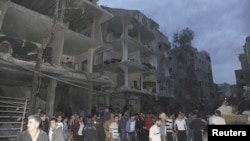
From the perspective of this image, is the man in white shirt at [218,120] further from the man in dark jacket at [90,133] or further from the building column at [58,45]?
the building column at [58,45]

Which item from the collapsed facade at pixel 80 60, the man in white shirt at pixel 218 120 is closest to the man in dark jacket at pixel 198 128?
the man in white shirt at pixel 218 120

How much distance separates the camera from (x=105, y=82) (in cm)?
1936

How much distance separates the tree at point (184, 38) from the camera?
32594 mm

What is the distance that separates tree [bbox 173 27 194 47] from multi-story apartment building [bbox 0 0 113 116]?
15.1 meters

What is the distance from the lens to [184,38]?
3253cm

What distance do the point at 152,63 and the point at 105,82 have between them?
38.1 feet

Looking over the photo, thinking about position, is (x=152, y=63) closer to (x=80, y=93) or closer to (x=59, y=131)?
(x=80, y=93)

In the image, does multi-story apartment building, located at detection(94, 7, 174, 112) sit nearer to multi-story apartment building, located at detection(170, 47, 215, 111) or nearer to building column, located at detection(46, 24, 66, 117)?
multi-story apartment building, located at detection(170, 47, 215, 111)

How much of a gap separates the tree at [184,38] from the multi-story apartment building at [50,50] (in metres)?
15.1

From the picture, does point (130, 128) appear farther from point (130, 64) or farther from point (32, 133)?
point (130, 64)

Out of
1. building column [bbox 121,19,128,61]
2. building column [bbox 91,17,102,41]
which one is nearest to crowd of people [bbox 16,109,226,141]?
building column [bbox 91,17,102,41]

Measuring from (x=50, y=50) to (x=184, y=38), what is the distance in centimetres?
2068

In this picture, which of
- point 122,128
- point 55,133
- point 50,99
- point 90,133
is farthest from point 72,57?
point 55,133

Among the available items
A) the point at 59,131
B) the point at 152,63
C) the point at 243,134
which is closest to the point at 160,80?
the point at 152,63
